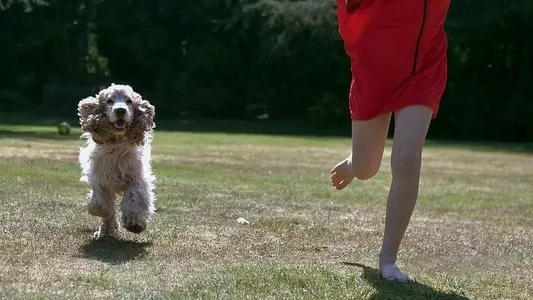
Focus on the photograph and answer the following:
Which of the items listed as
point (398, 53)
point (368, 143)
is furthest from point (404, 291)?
point (398, 53)

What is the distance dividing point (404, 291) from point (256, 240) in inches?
86.9

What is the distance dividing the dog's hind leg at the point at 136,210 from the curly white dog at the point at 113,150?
19mm

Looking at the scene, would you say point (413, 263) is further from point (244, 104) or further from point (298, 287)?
point (244, 104)

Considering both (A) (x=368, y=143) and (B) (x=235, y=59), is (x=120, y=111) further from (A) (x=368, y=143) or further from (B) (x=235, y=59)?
(B) (x=235, y=59)

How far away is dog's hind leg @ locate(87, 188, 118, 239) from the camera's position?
7.80 meters

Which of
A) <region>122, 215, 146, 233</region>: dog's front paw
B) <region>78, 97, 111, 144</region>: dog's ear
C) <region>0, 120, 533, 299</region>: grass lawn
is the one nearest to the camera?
<region>0, 120, 533, 299</region>: grass lawn

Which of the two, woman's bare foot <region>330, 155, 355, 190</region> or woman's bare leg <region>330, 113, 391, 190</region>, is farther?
woman's bare foot <region>330, 155, 355, 190</region>

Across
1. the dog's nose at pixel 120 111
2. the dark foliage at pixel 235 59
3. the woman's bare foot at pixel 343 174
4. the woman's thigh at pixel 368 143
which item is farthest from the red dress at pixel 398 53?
the dark foliage at pixel 235 59

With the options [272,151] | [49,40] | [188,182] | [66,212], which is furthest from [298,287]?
[49,40]

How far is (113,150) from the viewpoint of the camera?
7969mm

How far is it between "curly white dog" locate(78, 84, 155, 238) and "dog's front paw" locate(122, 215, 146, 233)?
0.14 meters

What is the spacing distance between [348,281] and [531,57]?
33.2 metres

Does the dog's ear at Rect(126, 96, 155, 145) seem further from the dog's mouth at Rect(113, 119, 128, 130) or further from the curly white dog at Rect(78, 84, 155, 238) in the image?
the dog's mouth at Rect(113, 119, 128, 130)

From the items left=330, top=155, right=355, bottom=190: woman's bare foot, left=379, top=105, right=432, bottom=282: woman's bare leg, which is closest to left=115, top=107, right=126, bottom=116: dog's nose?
left=330, top=155, right=355, bottom=190: woman's bare foot
